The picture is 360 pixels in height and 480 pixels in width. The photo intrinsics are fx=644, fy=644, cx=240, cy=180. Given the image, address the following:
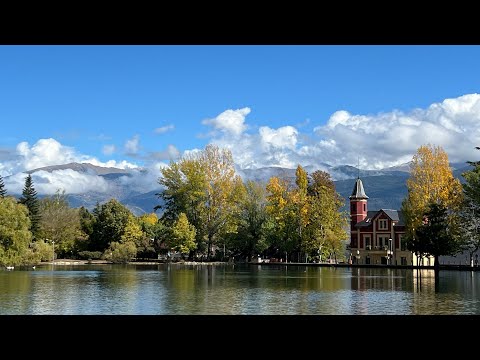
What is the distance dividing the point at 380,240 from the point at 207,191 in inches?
578

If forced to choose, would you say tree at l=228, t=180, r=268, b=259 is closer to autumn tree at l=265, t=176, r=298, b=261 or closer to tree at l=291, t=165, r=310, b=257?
autumn tree at l=265, t=176, r=298, b=261

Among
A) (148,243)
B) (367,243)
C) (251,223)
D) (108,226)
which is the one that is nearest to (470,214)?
(367,243)

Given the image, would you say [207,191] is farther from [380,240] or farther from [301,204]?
[380,240]

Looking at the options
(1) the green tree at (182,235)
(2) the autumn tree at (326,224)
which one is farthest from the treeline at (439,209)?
(1) the green tree at (182,235)

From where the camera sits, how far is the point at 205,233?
51.4 m

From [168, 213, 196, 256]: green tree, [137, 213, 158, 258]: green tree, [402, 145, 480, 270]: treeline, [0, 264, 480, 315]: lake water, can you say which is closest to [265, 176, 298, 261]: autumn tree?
[168, 213, 196, 256]: green tree

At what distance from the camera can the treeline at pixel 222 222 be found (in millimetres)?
48406

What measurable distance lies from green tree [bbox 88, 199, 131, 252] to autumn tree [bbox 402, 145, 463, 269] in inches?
1054

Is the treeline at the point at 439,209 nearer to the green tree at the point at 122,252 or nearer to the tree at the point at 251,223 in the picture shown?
the tree at the point at 251,223
